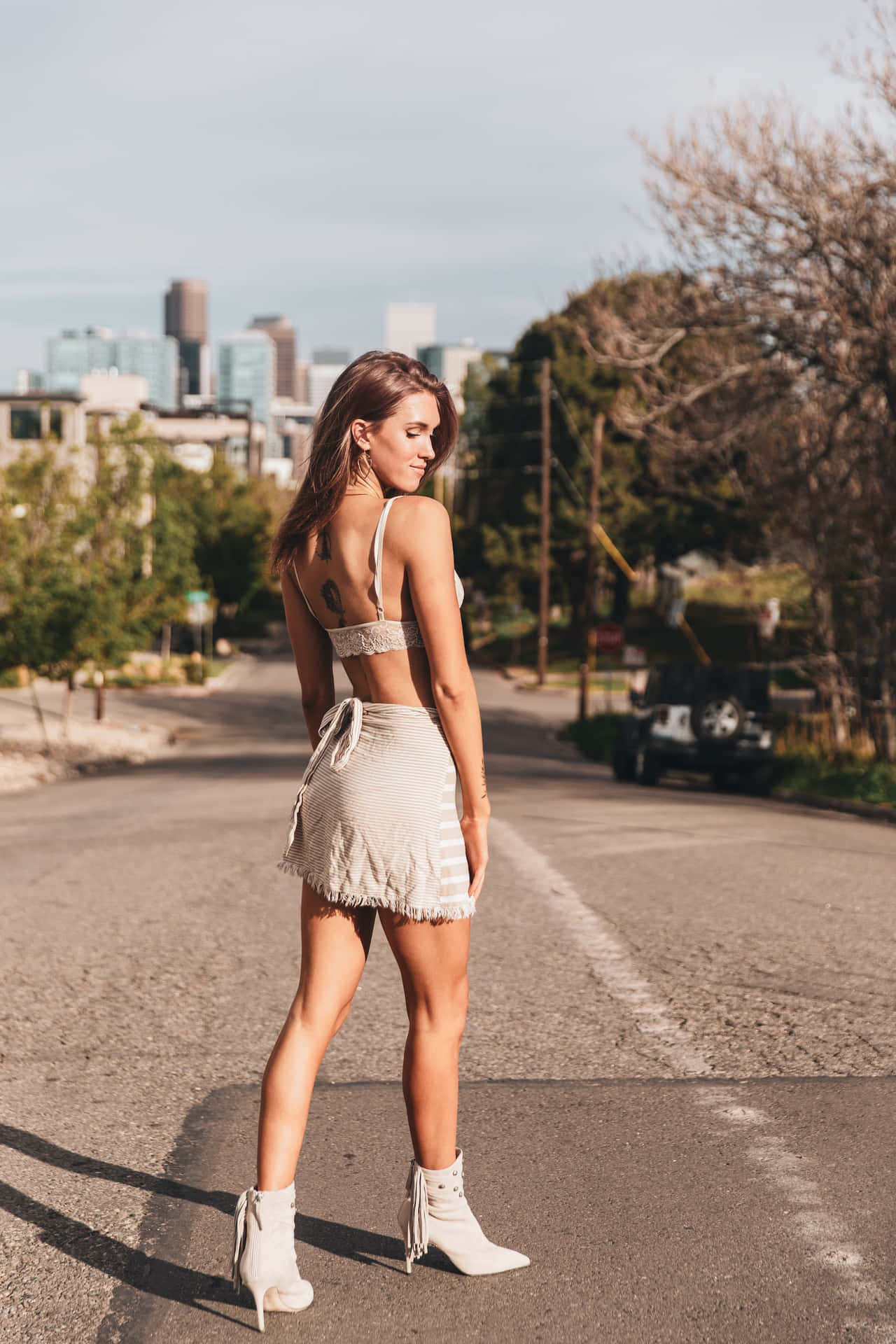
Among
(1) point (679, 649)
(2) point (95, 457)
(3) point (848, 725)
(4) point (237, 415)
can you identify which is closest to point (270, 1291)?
(3) point (848, 725)

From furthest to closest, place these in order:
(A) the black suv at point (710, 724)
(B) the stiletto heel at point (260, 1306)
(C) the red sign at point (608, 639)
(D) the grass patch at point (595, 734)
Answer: (C) the red sign at point (608, 639) < (D) the grass patch at point (595, 734) < (A) the black suv at point (710, 724) < (B) the stiletto heel at point (260, 1306)

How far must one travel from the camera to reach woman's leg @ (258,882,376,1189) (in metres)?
3.20

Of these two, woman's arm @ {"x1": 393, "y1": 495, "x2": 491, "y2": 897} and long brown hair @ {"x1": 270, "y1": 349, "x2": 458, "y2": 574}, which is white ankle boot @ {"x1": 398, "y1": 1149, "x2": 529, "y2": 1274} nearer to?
woman's arm @ {"x1": 393, "y1": 495, "x2": 491, "y2": 897}

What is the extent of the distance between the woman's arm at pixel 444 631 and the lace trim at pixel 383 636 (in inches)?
2.0

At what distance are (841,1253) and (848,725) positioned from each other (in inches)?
758

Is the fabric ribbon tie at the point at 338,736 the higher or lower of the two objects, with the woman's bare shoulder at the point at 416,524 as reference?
lower

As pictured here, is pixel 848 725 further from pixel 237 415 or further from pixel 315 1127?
pixel 237 415

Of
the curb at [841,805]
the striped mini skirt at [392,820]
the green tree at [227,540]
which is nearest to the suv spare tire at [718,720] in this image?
the curb at [841,805]

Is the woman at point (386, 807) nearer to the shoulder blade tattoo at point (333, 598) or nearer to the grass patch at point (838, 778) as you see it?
the shoulder blade tattoo at point (333, 598)

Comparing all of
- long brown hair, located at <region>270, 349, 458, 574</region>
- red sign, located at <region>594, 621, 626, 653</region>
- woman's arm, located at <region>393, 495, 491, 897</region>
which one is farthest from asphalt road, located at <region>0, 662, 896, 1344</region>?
red sign, located at <region>594, 621, 626, 653</region>

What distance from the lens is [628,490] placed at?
61.0 metres

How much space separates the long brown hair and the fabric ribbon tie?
399mm

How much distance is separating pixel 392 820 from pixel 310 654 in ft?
1.76

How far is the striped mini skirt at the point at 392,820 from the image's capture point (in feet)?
10.5
